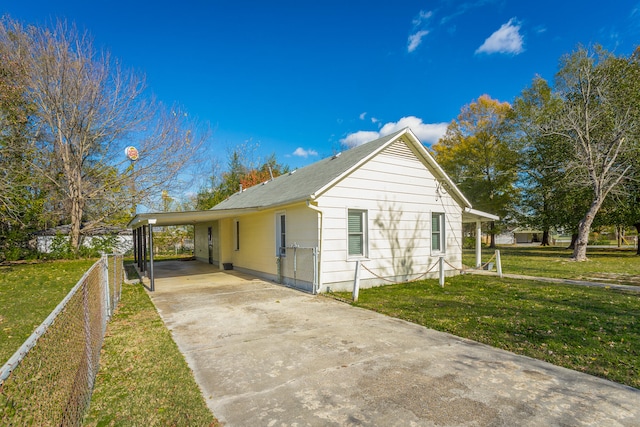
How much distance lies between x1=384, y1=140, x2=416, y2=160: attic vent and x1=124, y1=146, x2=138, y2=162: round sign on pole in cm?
1586

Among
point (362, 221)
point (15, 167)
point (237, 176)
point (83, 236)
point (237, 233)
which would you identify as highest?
point (237, 176)

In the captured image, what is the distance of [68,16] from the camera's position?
17062 mm

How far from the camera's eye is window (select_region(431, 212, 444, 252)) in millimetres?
12234

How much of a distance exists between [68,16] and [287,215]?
56.0 feet

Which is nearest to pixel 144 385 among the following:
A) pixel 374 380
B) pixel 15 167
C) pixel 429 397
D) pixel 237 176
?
pixel 374 380

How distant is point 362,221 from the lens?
398 inches

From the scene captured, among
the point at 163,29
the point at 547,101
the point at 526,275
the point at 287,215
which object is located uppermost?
the point at 547,101

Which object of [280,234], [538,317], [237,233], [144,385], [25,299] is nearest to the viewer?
[144,385]

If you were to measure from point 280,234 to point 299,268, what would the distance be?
1.72m

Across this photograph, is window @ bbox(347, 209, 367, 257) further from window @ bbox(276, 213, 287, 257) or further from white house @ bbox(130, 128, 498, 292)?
window @ bbox(276, 213, 287, 257)

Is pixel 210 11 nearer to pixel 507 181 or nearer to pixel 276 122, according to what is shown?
pixel 276 122

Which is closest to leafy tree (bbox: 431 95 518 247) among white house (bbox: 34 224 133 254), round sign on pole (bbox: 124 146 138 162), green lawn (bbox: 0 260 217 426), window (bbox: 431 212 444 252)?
window (bbox: 431 212 444 252)

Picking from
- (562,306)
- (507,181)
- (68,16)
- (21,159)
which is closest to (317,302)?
(562,306)

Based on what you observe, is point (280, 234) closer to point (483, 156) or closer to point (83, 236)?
point (83, 236)
